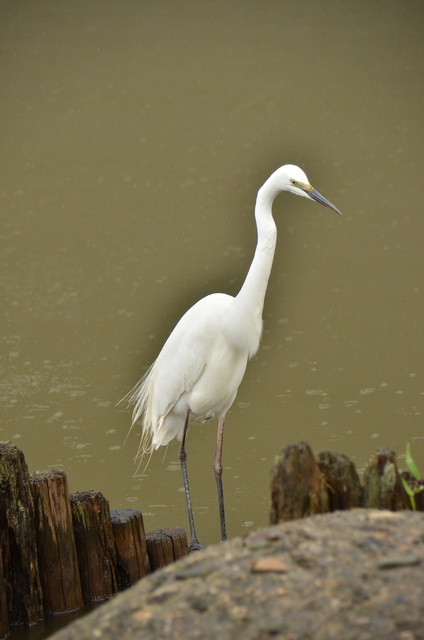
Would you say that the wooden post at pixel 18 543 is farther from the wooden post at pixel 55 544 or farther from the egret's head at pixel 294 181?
the egret's head at pixel 294 181

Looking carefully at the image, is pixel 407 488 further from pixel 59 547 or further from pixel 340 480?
pixel 59 547

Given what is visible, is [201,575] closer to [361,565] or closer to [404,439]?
[361,565]

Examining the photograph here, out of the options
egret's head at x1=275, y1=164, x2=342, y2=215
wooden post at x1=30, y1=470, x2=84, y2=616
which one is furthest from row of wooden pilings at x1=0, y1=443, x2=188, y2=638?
egret's head at x1=275, y1=164, x2=342, y2=215

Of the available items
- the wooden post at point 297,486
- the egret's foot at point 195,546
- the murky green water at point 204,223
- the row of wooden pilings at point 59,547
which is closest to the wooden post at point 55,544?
the row of wooden pilings at point 59,547

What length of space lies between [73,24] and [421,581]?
871cm

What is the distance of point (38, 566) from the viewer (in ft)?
9.85

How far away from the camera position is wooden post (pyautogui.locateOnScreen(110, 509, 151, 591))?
10.2ft

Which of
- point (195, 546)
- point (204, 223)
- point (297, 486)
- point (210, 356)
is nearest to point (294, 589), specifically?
point (297, 486)

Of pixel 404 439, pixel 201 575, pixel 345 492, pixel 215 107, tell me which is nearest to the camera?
pixel 201 575

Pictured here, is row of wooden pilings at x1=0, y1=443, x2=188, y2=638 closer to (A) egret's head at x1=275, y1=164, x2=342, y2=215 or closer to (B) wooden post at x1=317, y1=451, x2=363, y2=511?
(B) wooden post at x1=317, y1=451, x2=363, y2=511

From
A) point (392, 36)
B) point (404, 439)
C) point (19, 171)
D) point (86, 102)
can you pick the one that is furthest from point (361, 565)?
point (392, 36)

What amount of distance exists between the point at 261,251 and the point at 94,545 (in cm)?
108

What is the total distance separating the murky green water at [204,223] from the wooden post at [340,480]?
59.5 inches

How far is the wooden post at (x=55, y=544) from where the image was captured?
116 inches
